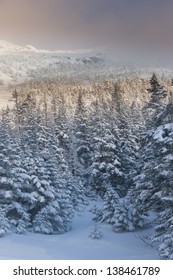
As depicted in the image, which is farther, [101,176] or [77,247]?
[101,176]

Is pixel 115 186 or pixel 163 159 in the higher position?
pixel 163 159

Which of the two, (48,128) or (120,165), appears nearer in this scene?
(120,165)

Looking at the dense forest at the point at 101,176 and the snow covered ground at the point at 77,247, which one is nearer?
the dense forest at the point at 101,176

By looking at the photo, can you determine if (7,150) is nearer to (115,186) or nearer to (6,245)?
(6,245)

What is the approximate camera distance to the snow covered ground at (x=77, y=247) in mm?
20828

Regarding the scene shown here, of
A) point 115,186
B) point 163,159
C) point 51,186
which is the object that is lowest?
point 115,186

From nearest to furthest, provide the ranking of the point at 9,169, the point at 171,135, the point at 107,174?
the point at 171,135 → the point at 9,169 → the point at 107,174

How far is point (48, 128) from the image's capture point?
198ft

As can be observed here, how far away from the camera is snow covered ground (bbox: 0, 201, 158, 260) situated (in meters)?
20.8

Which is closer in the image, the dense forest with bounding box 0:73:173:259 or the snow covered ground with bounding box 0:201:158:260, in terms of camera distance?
the dense forest with bounding box 0:73:173:259

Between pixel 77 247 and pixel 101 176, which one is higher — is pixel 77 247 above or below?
above

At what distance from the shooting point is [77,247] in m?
24.2
